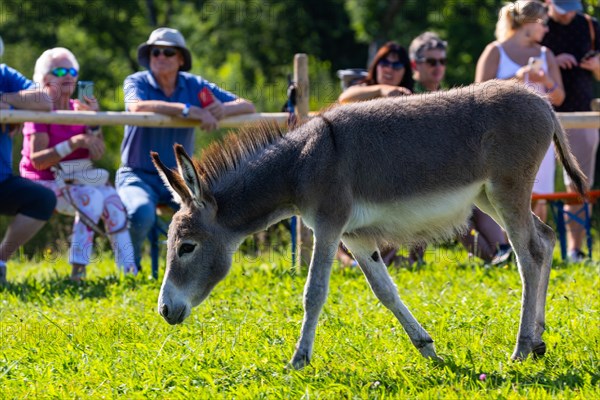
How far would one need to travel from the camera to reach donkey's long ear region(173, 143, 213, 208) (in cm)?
529

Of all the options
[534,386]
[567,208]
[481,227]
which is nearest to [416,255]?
[481,227]

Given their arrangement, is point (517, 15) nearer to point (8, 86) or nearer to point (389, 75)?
point (389, 75)

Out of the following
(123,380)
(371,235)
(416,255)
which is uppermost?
(371,235)

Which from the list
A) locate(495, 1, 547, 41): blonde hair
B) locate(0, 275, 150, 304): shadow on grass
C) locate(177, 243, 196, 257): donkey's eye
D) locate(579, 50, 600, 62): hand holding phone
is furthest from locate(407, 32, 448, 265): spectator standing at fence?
locate(177, 243, 196, 257): donkey's eye

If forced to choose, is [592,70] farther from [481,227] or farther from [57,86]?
[57,86]

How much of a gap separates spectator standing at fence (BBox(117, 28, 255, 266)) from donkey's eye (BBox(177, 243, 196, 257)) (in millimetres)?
2971

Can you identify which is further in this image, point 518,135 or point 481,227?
point 481,227

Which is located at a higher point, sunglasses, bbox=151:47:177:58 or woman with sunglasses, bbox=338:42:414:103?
sunglasses, bbox=151:47:177:58

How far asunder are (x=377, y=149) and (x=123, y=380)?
74.6 inches

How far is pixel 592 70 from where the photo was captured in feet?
31.8

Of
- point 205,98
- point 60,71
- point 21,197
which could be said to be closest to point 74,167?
point 21,197

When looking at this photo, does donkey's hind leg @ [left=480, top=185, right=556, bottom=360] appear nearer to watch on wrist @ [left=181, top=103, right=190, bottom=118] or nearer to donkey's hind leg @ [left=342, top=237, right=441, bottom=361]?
donkey's hind leg @ [left=342, top=237, right=441, bottom=361]

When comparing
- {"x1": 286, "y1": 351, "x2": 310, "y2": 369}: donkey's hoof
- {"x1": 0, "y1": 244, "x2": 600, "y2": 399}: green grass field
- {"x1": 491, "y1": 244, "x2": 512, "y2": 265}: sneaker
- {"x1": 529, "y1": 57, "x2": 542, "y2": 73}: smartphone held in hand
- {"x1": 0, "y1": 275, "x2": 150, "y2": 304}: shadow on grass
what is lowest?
{"x1": 491, "y1": 244, "x2": 512, "y2": 265}: sneaker

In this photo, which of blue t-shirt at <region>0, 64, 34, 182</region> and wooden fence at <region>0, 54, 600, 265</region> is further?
blue t-shirt at <region>0, 64, 34, 182</region>
